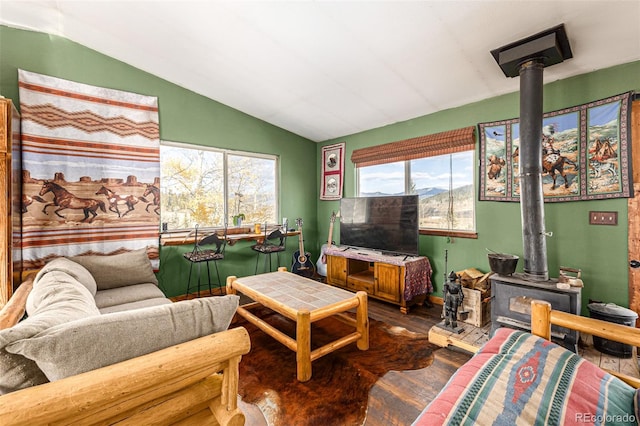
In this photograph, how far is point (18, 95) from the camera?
9.46 ft

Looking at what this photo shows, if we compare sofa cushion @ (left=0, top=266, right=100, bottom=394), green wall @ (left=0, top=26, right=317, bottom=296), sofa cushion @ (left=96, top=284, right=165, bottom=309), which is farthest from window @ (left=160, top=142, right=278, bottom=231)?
sofa cushion @ (left=0, top=266, right=100, bottom=394)

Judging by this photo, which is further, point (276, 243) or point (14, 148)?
point (276, 243)

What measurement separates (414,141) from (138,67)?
3.64 metres

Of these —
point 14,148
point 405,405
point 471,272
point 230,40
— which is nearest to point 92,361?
point 405,405

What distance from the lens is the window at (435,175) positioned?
3434mm

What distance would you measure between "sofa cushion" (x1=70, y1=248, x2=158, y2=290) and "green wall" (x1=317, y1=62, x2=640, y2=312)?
11.1ft

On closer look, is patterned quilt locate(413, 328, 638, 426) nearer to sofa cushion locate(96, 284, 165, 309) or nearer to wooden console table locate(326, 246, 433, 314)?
wooden console table locate(326, 246, 433, 314)

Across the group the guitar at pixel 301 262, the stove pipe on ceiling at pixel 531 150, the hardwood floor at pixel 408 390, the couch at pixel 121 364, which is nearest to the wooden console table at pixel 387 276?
the guitar at pixel 301 262

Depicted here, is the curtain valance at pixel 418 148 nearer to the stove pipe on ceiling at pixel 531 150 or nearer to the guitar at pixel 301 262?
the stove pipe on ceiling at pixel 531 150

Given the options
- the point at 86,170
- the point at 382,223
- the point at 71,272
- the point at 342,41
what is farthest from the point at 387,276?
the point at 86,170

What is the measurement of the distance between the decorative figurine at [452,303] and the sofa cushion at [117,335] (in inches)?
83.3

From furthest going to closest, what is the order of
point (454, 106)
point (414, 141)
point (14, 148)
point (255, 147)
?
point (255, 147), point (414, 141), point (454, 106), point (14, 148)

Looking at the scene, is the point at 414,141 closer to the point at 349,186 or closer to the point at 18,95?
the point at 349,186

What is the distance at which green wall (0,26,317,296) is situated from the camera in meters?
2.94
